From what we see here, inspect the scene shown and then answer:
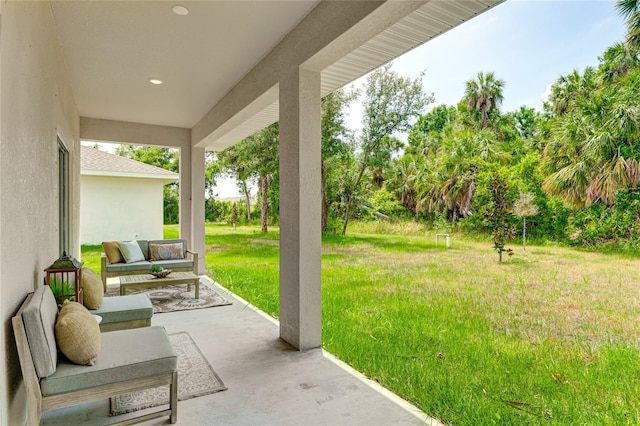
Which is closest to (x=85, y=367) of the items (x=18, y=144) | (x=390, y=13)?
(x=18, y=144)

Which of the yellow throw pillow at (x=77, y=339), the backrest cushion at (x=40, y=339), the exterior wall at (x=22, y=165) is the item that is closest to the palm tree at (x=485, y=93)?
the exterior wall at (x=22, y=165)

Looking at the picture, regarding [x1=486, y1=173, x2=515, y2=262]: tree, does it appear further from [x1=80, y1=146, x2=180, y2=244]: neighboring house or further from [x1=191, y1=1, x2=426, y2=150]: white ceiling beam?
[x1=80, y1=146, x2=180, y2=244]: neighboring house

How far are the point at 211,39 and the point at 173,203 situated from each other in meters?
18.7

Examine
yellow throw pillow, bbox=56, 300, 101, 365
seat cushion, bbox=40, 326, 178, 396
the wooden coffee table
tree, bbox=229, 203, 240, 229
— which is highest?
tree, bbox=229, 203, 240, 229

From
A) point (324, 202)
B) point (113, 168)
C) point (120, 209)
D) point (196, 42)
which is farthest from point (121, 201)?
point (196, 42)

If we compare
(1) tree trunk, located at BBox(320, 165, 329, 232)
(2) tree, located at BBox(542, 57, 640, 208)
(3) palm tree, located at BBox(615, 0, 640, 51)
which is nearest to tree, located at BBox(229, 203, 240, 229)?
(1) tree trunk, located at BBox(320, 165, 329, 232)

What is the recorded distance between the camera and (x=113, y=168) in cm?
1001

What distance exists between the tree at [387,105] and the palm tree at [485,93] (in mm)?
6770

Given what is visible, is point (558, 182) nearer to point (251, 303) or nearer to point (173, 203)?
point (251, 303)

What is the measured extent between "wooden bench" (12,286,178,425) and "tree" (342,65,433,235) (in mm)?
11041

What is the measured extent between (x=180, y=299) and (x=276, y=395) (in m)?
3.14

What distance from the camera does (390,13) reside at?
8.03 feet

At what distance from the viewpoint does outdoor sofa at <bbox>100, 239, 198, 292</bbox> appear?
5.28 metres

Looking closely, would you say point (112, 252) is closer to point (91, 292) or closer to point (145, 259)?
point (145, 259)
